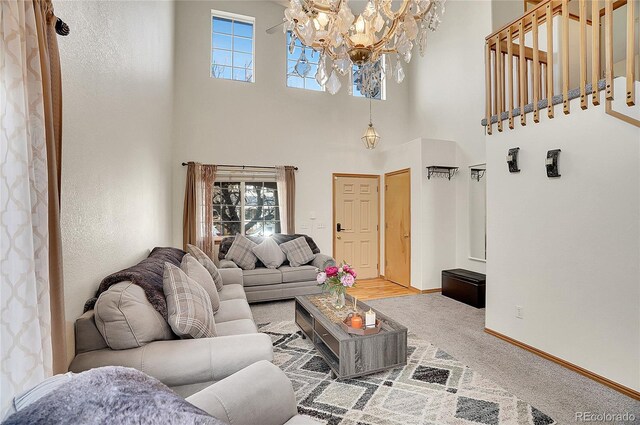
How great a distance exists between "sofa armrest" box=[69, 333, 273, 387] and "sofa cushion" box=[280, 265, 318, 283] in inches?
110

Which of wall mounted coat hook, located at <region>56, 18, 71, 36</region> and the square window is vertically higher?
the square window

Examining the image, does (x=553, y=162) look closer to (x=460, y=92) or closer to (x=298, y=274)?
(x=460, y=92)

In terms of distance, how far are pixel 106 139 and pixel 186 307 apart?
1.28 meters

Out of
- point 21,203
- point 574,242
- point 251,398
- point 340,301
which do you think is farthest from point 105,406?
point 574,242

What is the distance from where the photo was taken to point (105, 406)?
26.8 inches

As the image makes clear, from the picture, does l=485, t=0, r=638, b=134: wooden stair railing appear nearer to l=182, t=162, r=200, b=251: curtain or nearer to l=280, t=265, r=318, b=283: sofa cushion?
l=280, t=265, r=318, b=283: sofa cushion

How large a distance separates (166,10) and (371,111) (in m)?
3.80

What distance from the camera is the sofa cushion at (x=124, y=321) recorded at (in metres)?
1.57

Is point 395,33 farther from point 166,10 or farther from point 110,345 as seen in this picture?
point 166,10

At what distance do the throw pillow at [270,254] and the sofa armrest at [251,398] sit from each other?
3.35m

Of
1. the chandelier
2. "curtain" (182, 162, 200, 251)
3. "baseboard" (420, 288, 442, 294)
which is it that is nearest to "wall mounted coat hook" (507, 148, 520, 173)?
the chandelier

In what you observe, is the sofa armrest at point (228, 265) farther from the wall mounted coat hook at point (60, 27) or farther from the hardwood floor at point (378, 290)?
the wall mounted coat hook at point (60, 27)

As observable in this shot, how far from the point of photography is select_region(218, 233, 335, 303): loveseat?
14.2ft

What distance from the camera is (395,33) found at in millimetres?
2373
